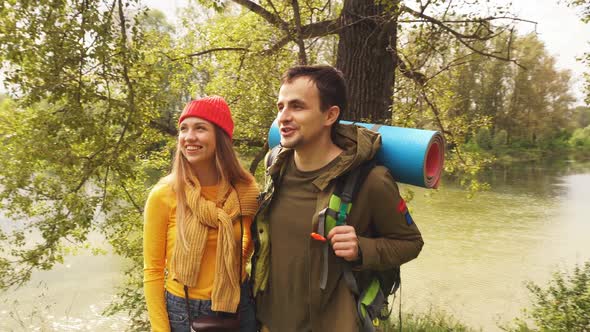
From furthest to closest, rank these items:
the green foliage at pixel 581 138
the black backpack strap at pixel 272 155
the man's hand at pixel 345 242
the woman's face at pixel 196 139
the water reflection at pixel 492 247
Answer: the green foliage at pixel 581 138
the water reflection at pixel 492 247
the black backpack strap at pixel 272 155
the woman's face at pixel 196 139
the man's hand at pixel 345 242

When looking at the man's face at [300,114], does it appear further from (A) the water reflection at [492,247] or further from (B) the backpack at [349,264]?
(A) the water reflection at [492,247]

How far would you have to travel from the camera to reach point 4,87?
338cm

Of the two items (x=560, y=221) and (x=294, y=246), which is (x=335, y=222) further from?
(x=560, y=221)

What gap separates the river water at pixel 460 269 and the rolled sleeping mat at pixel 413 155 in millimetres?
4109

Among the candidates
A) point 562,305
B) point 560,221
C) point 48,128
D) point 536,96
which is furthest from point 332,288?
point 536,96

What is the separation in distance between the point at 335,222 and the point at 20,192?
5.48 meters

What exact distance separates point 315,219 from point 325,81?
0.56 meters

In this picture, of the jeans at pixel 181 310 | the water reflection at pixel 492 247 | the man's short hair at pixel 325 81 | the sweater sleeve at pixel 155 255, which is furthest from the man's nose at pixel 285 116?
the water reflection at pixel 492 247

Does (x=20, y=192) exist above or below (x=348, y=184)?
below

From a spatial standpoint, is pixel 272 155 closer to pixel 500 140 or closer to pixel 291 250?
pixel 291 250

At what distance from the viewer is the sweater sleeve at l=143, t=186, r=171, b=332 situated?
1662mm

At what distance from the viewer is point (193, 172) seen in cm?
179

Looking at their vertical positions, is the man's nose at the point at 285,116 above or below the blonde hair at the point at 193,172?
above

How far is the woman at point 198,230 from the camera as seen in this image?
5.47ft
